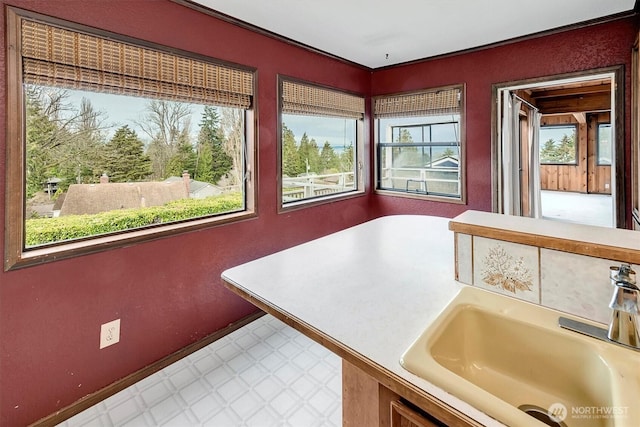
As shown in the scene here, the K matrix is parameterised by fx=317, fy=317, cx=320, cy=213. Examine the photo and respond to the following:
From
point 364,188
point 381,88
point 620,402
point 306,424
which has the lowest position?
point 306,424

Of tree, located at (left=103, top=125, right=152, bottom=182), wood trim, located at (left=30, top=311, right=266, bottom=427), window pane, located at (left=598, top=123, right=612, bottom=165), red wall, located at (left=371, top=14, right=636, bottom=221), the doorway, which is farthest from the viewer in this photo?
window pane, located at (left=598, top=123, right=612, bottom=165)

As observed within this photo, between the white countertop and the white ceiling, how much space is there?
1.62 m

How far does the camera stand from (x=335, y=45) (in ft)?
9.66

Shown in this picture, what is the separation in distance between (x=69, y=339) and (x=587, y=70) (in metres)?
3.99

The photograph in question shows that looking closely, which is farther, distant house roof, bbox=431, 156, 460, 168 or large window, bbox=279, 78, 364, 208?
distant house roof, bbox=431, 156, 460, 168

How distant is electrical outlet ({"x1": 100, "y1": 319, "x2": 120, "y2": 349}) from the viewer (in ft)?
5.90

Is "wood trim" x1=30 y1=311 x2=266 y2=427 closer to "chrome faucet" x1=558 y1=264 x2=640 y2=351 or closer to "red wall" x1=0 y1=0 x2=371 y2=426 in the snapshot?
"red wall" x1=0 y1=0 x2=371 y2=426

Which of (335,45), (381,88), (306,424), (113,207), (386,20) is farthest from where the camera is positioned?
(381,88)

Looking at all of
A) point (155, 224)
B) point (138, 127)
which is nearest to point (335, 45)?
point (138, 127)

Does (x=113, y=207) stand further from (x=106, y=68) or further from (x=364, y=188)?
(x=364, y=188)

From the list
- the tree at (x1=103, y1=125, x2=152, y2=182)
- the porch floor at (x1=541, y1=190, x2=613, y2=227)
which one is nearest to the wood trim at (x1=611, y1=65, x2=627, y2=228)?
the porch floor at (x1=541, y1=190, x2=613, y2=227)

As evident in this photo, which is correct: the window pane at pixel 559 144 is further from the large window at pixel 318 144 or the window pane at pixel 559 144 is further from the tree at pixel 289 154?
the tree at pixel 289 154

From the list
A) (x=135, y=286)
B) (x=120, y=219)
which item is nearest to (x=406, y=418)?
(x=135, y=286)

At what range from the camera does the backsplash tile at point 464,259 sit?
44.8 inches
